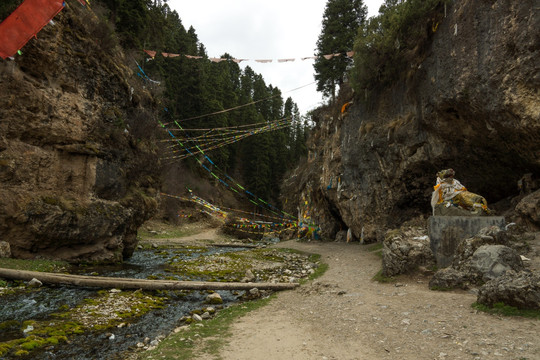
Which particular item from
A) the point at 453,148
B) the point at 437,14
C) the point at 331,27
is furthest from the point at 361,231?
the point at 331,27

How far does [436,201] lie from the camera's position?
1036 cm

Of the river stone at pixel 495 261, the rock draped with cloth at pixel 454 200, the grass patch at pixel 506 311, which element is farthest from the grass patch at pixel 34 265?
the rock draped with cloth at pixel 454 200

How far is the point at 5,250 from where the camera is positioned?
35.4ft

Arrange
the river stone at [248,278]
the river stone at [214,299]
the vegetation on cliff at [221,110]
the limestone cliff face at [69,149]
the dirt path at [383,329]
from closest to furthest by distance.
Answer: the dirt path at [383,329] → the river stone at [214,299] → the limestone cliff face at [69,149] → the river stone at [248,278] → the vegetation on cliff at [221,110]

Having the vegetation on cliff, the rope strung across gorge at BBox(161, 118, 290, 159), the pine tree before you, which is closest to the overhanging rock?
the rope strung across gorge at BBox(161, 118, 290, 159)

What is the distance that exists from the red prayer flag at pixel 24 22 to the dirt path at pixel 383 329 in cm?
1109

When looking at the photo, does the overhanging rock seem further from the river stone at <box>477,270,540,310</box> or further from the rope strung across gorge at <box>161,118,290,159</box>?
the rope strung across gorge at <box>161,118,290,159</box>

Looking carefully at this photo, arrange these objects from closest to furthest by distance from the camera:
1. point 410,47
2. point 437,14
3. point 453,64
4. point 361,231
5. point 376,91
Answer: point 453,64, point 437,14, point 410,47, point 376,91, point 361,231

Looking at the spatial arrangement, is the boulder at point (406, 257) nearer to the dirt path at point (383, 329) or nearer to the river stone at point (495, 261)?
the dirt path at point (383, 329)

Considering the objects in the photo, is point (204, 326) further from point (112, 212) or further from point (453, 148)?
point (453, 148)

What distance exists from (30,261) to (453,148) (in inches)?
738

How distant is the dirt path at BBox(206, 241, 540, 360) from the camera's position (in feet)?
14.7

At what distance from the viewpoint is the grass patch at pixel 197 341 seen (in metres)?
5.05

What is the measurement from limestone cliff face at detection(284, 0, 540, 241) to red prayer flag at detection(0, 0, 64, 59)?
14.8 m
